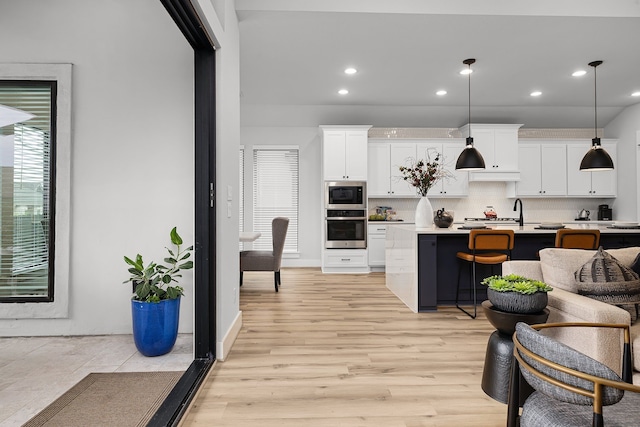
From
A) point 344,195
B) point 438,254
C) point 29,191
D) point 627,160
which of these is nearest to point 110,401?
point 29,191

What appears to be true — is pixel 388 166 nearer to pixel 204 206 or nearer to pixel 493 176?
pixel 493 176

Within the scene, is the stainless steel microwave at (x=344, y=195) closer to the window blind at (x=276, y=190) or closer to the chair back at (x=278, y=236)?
the window blind at (x=276, y=190)

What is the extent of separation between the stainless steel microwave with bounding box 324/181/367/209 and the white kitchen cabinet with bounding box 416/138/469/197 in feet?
4.27

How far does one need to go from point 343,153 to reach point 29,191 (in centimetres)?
442

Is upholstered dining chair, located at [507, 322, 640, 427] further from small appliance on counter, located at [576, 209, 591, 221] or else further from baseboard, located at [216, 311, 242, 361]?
small appliance on counter, located at [576, 209, 591, 221]

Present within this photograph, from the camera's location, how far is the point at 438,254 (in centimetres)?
406

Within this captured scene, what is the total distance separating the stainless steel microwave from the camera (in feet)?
20.6

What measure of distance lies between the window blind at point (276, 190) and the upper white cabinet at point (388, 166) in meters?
1.43

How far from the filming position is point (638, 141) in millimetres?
6293

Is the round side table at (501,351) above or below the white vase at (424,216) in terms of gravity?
below

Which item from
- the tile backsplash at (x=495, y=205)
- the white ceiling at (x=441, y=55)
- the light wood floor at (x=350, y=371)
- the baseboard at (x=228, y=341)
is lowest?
the light wood floor at (x=350, y=371)

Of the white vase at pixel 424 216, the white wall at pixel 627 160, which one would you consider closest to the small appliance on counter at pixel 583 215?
the white wall at pixel 627 160

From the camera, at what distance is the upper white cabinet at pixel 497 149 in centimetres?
650

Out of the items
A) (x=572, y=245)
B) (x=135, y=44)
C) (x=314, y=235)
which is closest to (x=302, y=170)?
(x=314, y=235)
